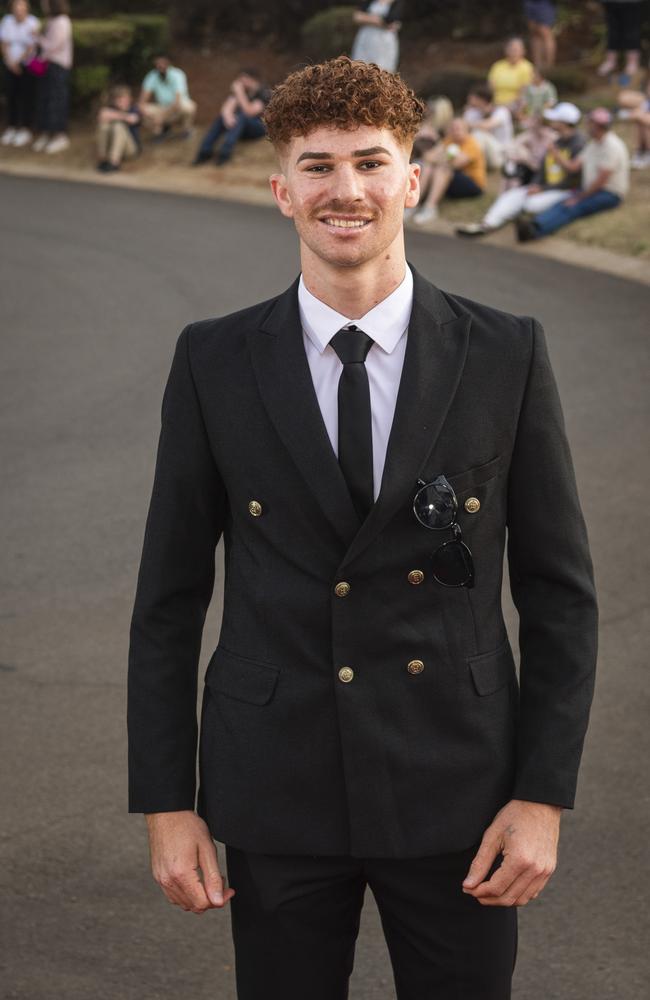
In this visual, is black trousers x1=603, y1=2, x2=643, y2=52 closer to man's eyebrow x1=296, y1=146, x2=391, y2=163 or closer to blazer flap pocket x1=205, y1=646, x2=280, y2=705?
man's eyebrow x1=296, y1=146, x2=391, y2=163

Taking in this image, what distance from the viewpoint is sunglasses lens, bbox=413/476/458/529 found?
95.3 inches

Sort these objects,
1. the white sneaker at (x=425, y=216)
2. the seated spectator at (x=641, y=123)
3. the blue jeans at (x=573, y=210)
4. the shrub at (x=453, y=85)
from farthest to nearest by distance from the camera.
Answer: the shrub at (x=453, y=85) → the seated spectator at (x=641, y=123) → the white sneaker at (x=425, y=216) → the blue jeans at (x=573, y=210)

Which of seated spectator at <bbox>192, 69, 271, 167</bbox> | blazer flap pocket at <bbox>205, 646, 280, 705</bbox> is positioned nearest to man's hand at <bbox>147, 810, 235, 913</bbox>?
blazer flap pocket at <bbox>205, 646, 280, 705</bbox>

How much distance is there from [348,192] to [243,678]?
0.86m

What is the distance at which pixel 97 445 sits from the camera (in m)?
9.27

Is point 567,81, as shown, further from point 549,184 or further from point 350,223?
point 350,223

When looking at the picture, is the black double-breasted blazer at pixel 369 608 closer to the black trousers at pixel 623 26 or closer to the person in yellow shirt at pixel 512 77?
the person in yellow shirt at pixel 512 77

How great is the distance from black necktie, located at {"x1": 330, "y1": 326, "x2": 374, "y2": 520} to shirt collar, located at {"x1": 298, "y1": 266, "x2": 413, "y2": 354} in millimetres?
28

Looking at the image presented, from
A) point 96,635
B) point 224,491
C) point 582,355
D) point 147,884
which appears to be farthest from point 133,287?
point 224,491

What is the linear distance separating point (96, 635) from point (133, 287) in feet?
26.0

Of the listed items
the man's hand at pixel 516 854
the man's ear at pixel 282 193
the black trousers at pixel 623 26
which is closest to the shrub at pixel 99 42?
the black trousers at pixel 623 26

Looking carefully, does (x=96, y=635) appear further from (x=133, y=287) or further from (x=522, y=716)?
(x=133, y=287)

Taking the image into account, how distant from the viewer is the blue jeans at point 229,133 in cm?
2139

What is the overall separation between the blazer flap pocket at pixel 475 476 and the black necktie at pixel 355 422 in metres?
0.15
